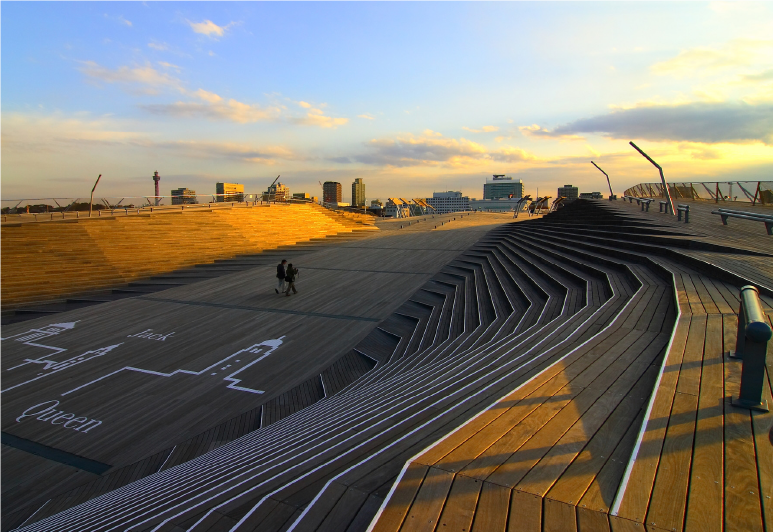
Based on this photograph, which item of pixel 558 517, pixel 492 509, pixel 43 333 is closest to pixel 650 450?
pixel 558 517

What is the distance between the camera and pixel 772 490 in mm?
1851

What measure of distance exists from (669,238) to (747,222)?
561cm

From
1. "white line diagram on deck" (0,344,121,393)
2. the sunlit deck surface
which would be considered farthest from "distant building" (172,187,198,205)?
"white line diagram on deck" (0,344,121,393)

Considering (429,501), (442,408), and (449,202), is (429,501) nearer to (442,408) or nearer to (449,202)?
(442,408)

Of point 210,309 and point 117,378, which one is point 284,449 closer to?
point 117,378

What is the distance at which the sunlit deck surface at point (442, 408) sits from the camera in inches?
78.7

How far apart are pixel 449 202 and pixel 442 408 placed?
482 ft

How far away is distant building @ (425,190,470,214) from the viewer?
141500 mm

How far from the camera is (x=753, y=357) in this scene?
2363mm

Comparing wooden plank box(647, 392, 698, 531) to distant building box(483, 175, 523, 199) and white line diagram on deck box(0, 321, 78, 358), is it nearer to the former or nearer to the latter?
white line diagram on deck box(0, 321, 78, 358)

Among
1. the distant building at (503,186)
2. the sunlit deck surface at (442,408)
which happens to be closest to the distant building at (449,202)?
the distant building at (503,186)

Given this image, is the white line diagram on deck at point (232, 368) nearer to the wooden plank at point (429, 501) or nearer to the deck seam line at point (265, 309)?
the deck seam line at point (265, 309)

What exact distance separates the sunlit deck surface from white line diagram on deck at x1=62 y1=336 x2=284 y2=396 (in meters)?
0.07

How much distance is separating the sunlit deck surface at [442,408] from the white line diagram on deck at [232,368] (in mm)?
68
